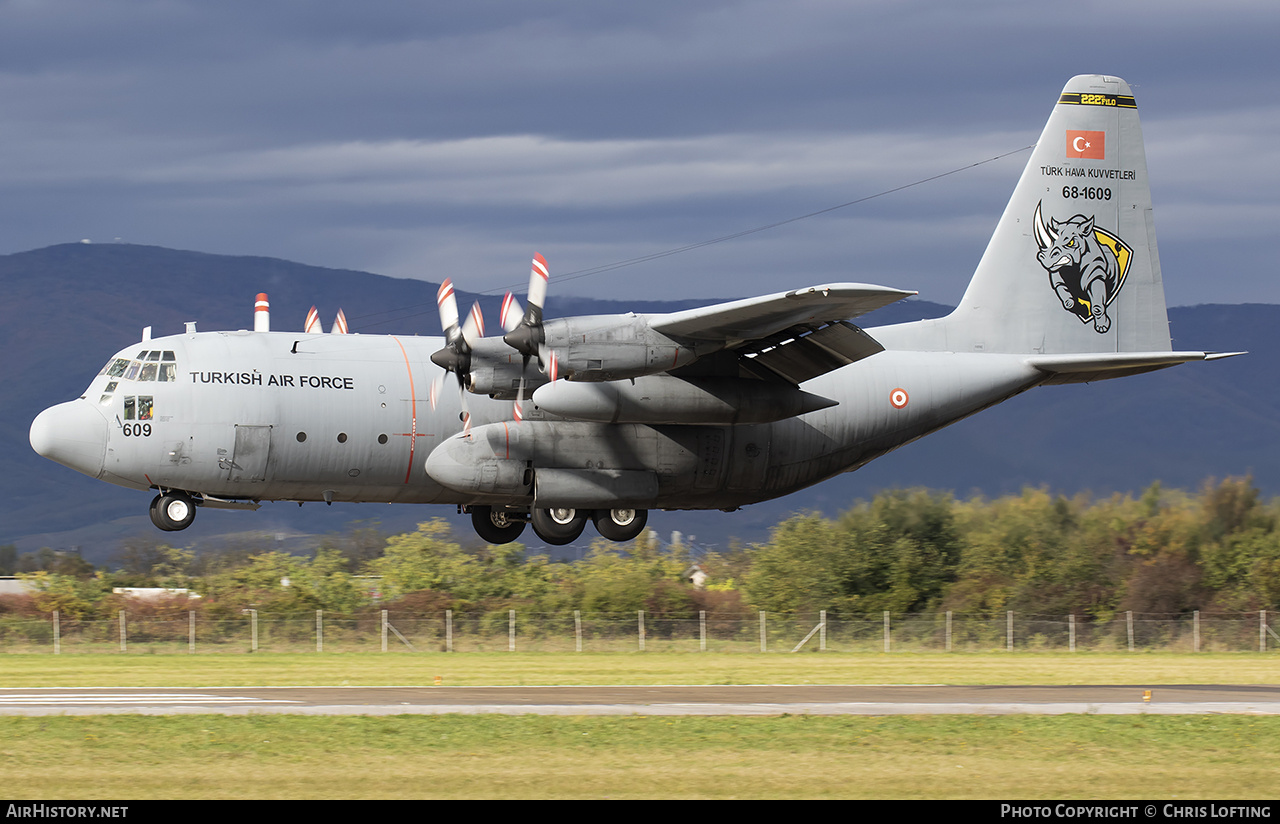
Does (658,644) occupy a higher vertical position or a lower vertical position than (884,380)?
lower

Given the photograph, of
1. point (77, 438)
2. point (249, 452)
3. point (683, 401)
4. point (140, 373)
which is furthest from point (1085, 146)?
point (77, 438)

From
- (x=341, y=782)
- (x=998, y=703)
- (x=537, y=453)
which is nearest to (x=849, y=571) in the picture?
(x=537, y=453)

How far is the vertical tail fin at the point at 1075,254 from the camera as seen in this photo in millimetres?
33469

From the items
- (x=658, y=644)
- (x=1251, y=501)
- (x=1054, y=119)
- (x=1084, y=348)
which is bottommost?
(x=658, y=644)

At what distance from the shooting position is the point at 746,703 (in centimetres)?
2275

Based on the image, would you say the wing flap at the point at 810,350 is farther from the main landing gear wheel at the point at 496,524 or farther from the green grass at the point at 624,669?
the main landing gear wheel at the point at 496,524

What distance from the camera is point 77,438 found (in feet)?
90.8

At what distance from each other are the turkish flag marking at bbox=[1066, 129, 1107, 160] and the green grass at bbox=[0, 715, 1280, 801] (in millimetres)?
17316

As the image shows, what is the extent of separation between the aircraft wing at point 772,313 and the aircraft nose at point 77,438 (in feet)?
35.4

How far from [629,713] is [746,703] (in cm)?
264

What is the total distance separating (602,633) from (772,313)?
16.7 m

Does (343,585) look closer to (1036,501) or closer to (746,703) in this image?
(1036,501)

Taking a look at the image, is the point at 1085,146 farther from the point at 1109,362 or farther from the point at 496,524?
the point at 496,524

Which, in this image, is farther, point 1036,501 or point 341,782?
point 1036,501
